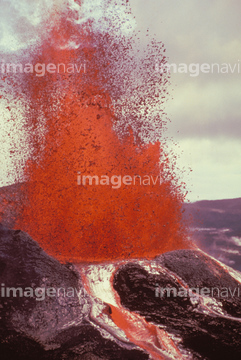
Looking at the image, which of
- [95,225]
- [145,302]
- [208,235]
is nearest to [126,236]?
[95,225]

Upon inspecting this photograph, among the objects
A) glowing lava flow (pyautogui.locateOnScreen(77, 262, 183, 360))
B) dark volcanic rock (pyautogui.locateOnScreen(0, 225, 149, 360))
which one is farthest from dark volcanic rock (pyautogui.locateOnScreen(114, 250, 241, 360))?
dark volcanic rock (pyautogui.locateOnScreen(0, 225, 149, 360))

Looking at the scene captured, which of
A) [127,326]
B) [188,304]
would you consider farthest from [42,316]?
[188,304]

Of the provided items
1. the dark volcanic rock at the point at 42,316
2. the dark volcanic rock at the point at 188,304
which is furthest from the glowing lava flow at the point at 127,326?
the dark volcanic rock at the point at 42,316

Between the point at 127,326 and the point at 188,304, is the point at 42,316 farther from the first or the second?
the point at 188,304

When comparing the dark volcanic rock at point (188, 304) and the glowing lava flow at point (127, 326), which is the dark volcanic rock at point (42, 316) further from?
the dark volcanic rock at point (188, 304)

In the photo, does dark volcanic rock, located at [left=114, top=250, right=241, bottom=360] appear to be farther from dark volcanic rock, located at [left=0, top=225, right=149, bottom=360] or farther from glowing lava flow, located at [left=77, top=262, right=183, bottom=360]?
dark volcanic rock, located at [left=0, top=225, right=149, bottom=360]

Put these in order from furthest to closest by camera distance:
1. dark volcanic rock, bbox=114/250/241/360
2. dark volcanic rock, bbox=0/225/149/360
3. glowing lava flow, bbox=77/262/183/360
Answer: dark volcanic rock, bbox=114/250/241/360 < glowing lava flow, bbox=77/262/183/360 < dark volcanic rock, bbox=0/225/149/360

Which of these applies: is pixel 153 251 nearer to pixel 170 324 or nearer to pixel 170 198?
pixel 170 198
